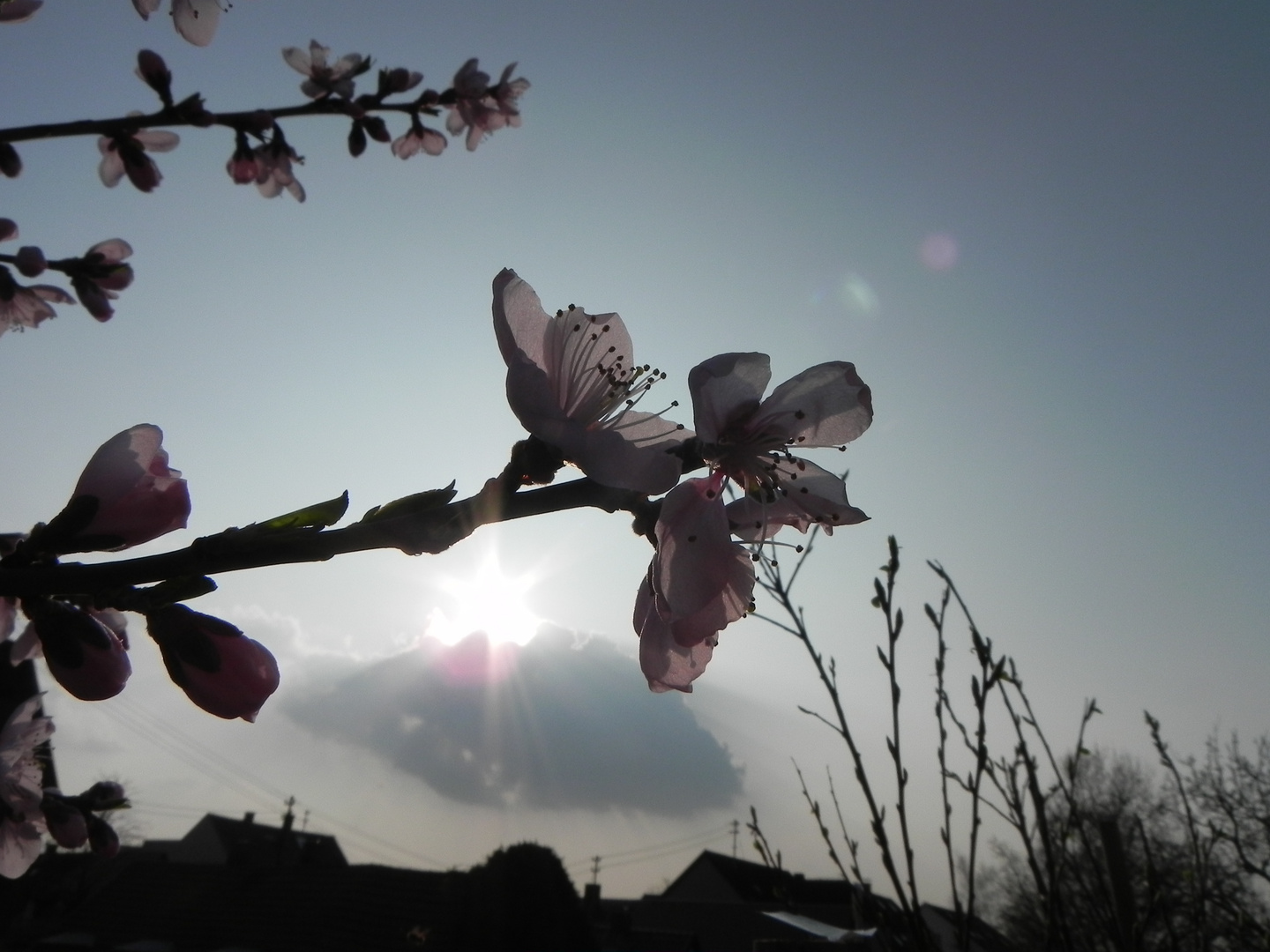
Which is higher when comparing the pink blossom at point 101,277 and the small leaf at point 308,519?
the pink blossom at point 101,277

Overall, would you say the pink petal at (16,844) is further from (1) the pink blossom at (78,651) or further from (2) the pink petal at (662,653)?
(2) the pink petal at (662,653)

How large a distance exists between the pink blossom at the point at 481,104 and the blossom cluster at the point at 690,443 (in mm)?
2527

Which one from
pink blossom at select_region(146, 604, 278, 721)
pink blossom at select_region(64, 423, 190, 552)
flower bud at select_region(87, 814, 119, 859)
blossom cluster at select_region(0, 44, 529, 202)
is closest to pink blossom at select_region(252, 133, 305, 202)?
blossom cluster at select_region(0, 44, 529, 202)

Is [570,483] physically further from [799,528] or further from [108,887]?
[108,887]

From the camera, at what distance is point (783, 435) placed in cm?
128

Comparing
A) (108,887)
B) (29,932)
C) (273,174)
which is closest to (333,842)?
(108,887)

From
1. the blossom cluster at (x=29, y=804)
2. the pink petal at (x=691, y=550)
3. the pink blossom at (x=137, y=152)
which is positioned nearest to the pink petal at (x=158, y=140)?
the pink blossom at (x=137, y=152)

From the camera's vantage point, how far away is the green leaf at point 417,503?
2.91 feet

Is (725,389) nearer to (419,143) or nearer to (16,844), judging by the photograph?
(16,844)

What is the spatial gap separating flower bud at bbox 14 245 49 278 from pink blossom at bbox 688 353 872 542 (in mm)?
2283

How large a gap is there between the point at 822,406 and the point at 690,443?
0.85 feet

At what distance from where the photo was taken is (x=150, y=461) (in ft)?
3.61

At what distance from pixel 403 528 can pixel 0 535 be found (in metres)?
0.81

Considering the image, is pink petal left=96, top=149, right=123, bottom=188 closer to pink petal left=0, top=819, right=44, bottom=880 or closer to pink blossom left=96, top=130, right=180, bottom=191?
pink blossom left=96, top=130, right=180, bottom=191
